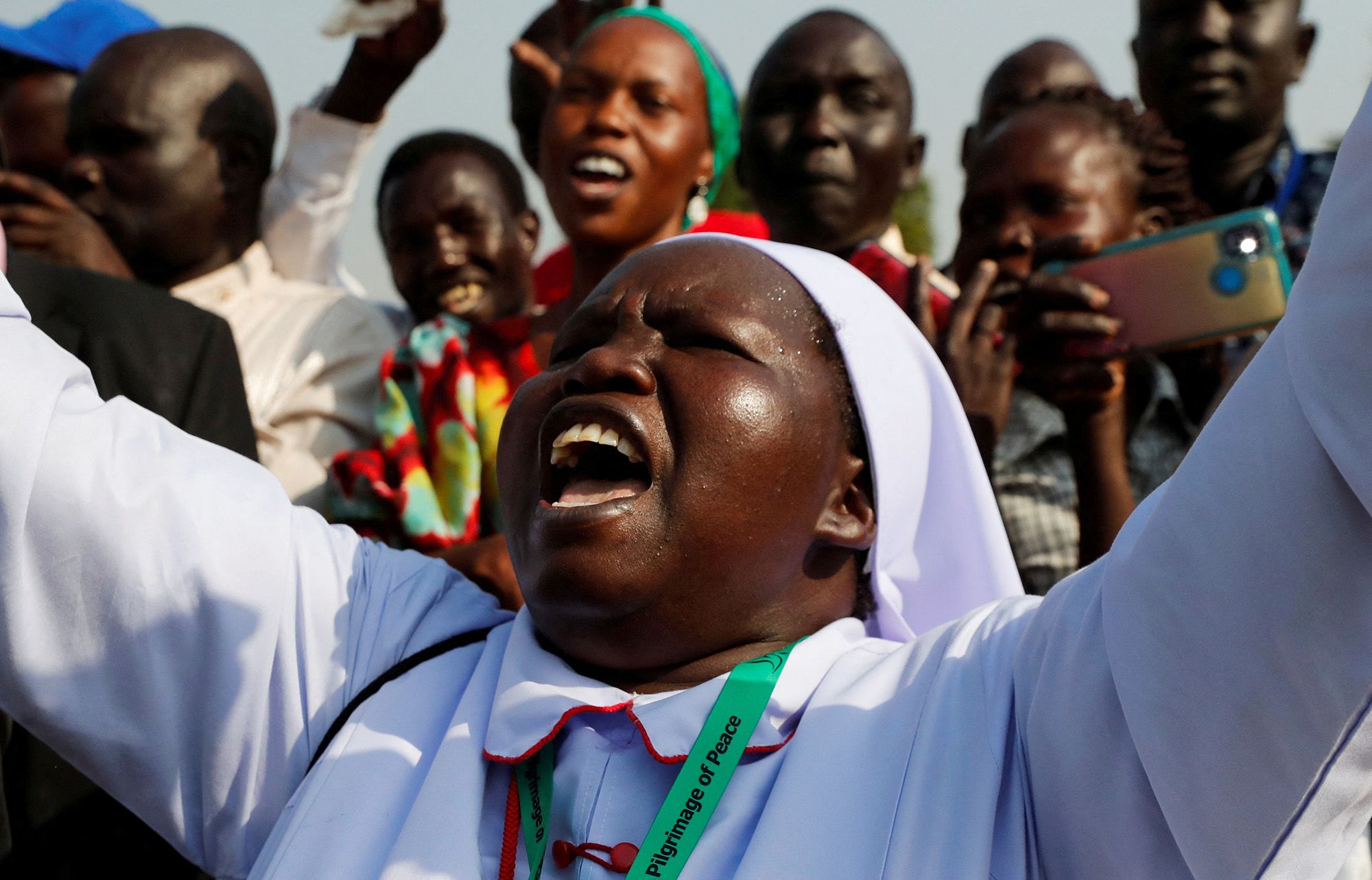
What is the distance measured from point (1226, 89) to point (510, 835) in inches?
134

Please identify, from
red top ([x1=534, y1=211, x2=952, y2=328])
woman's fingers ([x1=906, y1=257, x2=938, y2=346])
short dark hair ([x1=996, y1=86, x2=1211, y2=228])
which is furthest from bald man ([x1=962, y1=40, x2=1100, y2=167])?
woman's fingers ([x1=906, y1=257, x2=938, y2=346])

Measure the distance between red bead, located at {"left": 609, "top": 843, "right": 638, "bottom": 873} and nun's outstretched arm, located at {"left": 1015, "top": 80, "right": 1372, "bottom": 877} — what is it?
0.57 meters

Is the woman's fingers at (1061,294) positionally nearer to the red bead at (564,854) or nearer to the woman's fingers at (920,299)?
the woman's fingers at (920,299)

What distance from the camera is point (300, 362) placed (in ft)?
12.5

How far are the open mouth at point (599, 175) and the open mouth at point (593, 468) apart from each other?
143cm

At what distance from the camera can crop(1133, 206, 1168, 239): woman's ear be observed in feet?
12.4

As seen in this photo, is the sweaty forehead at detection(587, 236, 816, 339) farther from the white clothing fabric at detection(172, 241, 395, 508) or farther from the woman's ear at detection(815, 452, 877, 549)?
the white clothing fabric at detection(172, 241, 395, 508)

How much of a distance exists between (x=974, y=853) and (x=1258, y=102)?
10.9 feet

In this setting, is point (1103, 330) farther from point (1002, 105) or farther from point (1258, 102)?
point (1002, 105)

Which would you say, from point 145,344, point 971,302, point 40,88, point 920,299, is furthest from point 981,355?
point 40,88

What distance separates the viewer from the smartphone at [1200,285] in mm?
3049

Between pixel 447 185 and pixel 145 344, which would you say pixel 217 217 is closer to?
pixel 447 185

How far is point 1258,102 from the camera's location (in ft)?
14.3

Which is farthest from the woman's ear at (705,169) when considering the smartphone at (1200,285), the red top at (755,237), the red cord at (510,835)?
the red cord at (510,835)
